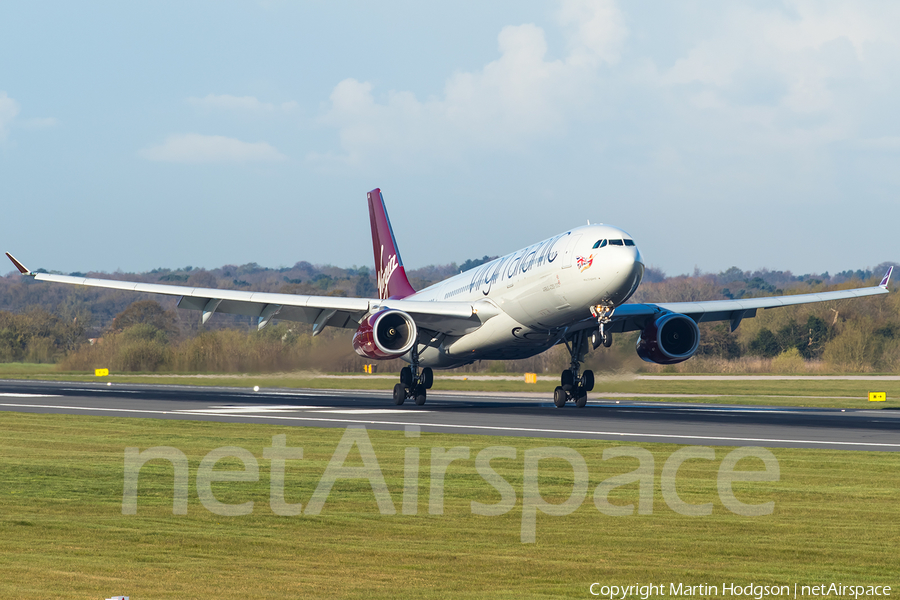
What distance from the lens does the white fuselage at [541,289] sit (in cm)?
3244

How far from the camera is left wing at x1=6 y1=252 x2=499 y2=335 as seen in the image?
37.7 meters

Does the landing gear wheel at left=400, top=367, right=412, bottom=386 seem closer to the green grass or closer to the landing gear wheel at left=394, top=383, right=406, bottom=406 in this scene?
the landing gear wheel at left=394, top=383, right=406, bottom=406

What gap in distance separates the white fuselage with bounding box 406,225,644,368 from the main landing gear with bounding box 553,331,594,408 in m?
0.99

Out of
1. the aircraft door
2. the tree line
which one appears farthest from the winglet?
the aircraft door

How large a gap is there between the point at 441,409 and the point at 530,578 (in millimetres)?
27464

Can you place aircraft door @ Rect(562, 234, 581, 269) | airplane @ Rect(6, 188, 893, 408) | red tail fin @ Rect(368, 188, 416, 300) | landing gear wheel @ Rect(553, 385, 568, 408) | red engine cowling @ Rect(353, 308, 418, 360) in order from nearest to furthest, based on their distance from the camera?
airplane @ Rect(6, 188, 893, 408) < aircraft door @ Rect(562, 234, 581, 269) < red engine cowling @ Rect(353, 308, 418, 360) < landing gear wheel @ Rect(553, 385, 568, 408) < red tail fin @ Rect(368, 188, 416, 300)

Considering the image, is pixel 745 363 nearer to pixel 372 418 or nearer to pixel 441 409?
pixel 441 409

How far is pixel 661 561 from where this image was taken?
10.2 m

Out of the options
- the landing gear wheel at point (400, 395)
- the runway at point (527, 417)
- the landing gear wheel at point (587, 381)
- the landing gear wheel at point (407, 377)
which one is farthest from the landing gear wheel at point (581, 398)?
the landing gear wheel at point (400, 395)

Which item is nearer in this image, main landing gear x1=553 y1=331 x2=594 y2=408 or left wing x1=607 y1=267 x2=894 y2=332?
main landing gear x1=553 y1=331 x2=594 y2=408

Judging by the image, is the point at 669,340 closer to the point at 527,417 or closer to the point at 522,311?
the point at 522,311

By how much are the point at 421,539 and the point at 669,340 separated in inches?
1108

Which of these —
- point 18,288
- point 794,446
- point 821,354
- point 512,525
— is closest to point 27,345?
point 821,354

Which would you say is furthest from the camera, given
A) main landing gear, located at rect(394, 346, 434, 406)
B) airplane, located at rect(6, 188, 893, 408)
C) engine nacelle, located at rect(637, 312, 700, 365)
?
main landing gear, located at rect(394, 346, 434, 406)
